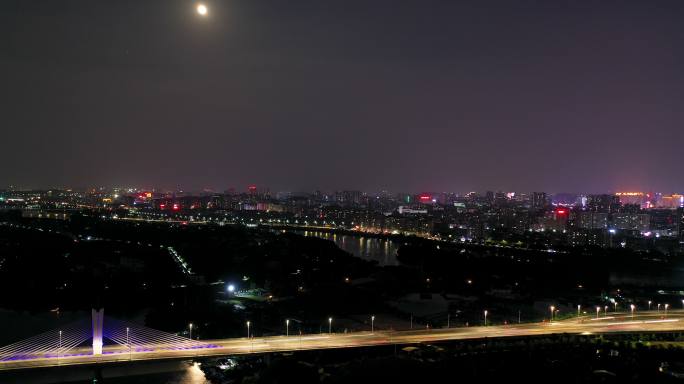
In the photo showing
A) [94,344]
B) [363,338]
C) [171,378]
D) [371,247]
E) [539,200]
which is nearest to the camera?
[94,344]

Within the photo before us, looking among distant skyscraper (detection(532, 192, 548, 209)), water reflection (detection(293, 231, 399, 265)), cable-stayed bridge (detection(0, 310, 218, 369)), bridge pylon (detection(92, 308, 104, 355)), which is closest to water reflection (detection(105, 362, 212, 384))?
cable-stayed bridge (detection(0, 310, 218, 369))

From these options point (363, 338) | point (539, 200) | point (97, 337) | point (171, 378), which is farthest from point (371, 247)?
point (539, 200)

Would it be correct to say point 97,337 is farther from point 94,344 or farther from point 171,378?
point 171,378

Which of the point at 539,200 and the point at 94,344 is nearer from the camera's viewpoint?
the point at 94,344

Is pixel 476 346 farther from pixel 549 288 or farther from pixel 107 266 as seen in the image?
pixel 107 266

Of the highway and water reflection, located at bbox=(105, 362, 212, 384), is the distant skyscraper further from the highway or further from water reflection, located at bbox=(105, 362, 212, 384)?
water reflection, located at bbox=(105, 362, 212, 384)

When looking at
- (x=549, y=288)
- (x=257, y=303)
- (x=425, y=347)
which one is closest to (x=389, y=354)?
(x=425, y=347)

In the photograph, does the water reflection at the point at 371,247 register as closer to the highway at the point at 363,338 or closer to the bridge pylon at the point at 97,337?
the highway at the point at 363,338

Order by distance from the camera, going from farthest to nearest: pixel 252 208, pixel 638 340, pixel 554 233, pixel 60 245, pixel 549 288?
1. pixel 252 208
2. pixel 554 233
3. pixel 60 245
4. pixel 549 288
5. pixel 638 340
